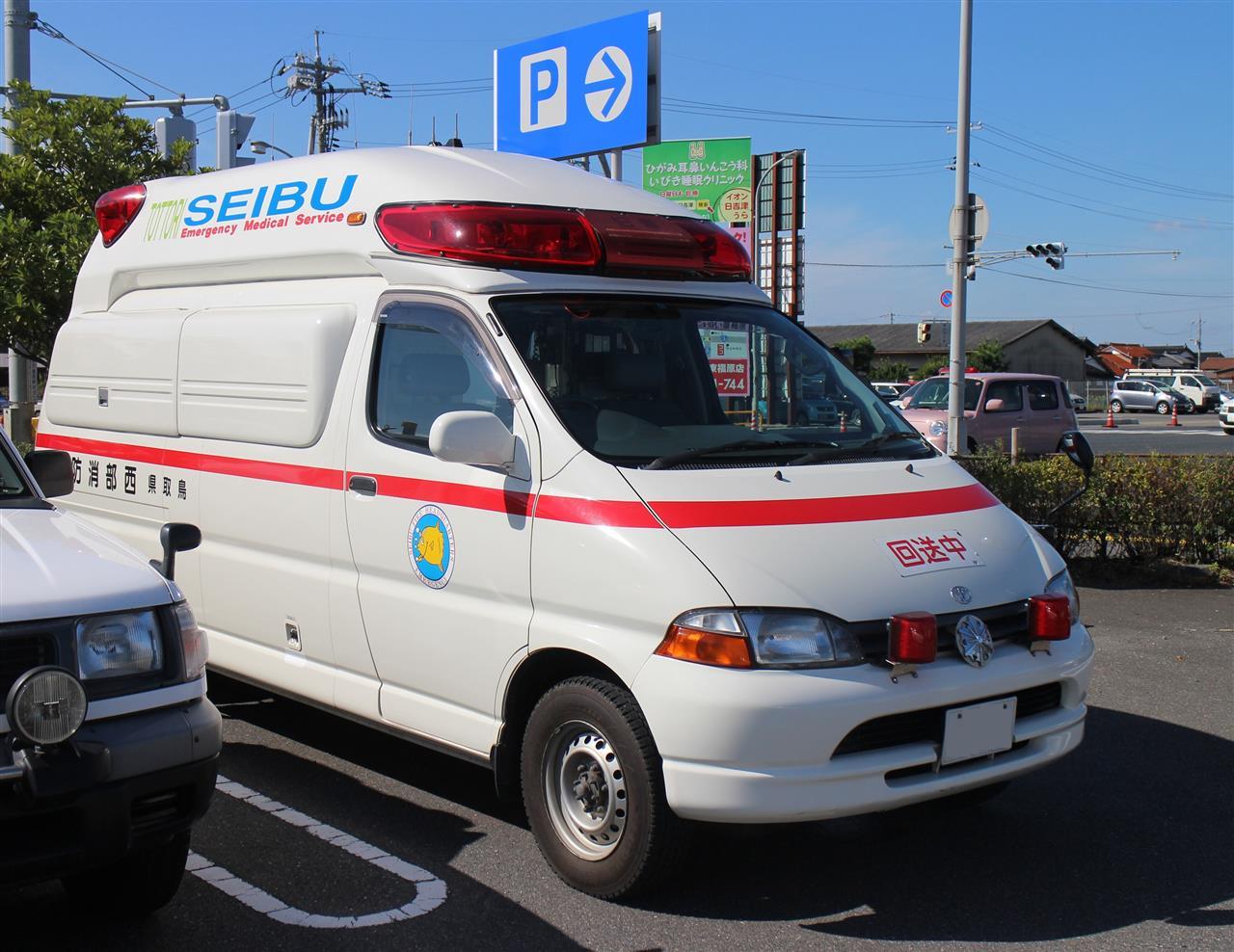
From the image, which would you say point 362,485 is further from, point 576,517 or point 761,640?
point 761,640

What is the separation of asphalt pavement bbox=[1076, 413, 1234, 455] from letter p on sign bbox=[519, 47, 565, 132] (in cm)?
1381

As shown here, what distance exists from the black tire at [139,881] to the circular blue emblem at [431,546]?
4.35 feet

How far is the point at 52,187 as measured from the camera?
1392 cm

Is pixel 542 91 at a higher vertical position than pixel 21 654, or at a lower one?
higher

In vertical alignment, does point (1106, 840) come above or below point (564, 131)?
below

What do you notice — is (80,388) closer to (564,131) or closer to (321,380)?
(321,380)

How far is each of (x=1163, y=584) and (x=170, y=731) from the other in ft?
29.3

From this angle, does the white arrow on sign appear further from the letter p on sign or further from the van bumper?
the van bumper

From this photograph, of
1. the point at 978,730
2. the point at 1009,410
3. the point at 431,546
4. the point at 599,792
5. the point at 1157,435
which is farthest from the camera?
the point at 1157,435

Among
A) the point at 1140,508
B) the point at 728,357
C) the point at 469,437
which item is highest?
the point at 728,357

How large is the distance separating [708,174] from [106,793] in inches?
904

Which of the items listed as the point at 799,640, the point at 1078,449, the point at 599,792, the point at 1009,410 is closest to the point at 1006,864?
the point at 799,640

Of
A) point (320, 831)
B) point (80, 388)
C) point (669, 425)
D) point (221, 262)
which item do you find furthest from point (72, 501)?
point (669, 425)

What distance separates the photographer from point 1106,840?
4906 millimetres
